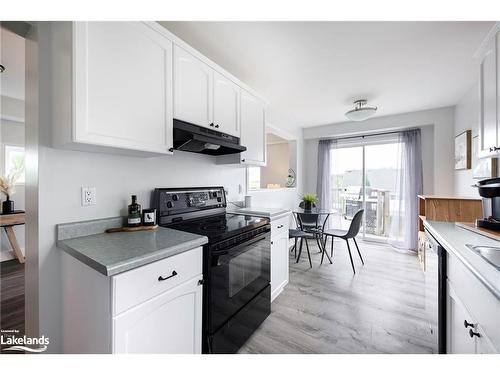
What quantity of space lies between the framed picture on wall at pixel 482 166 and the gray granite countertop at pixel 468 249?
3.45 ft

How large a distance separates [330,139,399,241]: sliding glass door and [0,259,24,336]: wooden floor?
15.3 ft

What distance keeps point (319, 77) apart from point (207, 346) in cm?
269

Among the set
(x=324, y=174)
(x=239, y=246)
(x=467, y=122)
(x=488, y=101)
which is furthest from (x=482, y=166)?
(x=239, y=246)

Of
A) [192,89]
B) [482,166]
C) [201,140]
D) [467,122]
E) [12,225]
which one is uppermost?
[467,122]

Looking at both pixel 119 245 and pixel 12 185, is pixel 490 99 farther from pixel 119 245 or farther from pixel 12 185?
pixel 12 185

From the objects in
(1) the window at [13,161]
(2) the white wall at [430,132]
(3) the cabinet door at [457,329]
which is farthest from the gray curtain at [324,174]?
(1) the window at [13,161]

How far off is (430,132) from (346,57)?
2774 millimetres

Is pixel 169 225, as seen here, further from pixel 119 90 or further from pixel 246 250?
pixel 119 90

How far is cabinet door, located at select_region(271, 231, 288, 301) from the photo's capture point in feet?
6.93

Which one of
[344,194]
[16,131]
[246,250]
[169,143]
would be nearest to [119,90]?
[169,143]

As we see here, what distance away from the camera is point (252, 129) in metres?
2.30

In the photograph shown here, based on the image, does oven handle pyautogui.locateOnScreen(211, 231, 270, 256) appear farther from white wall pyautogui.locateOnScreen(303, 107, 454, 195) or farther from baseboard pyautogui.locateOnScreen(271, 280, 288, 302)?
white wall pyautogui.locateOnScreen(303, 107, 454, 195)

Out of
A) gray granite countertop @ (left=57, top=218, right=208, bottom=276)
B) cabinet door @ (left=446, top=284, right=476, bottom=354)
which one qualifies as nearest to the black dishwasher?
cabinet door @ (left=446, top=284, right=476, bottom=354)
